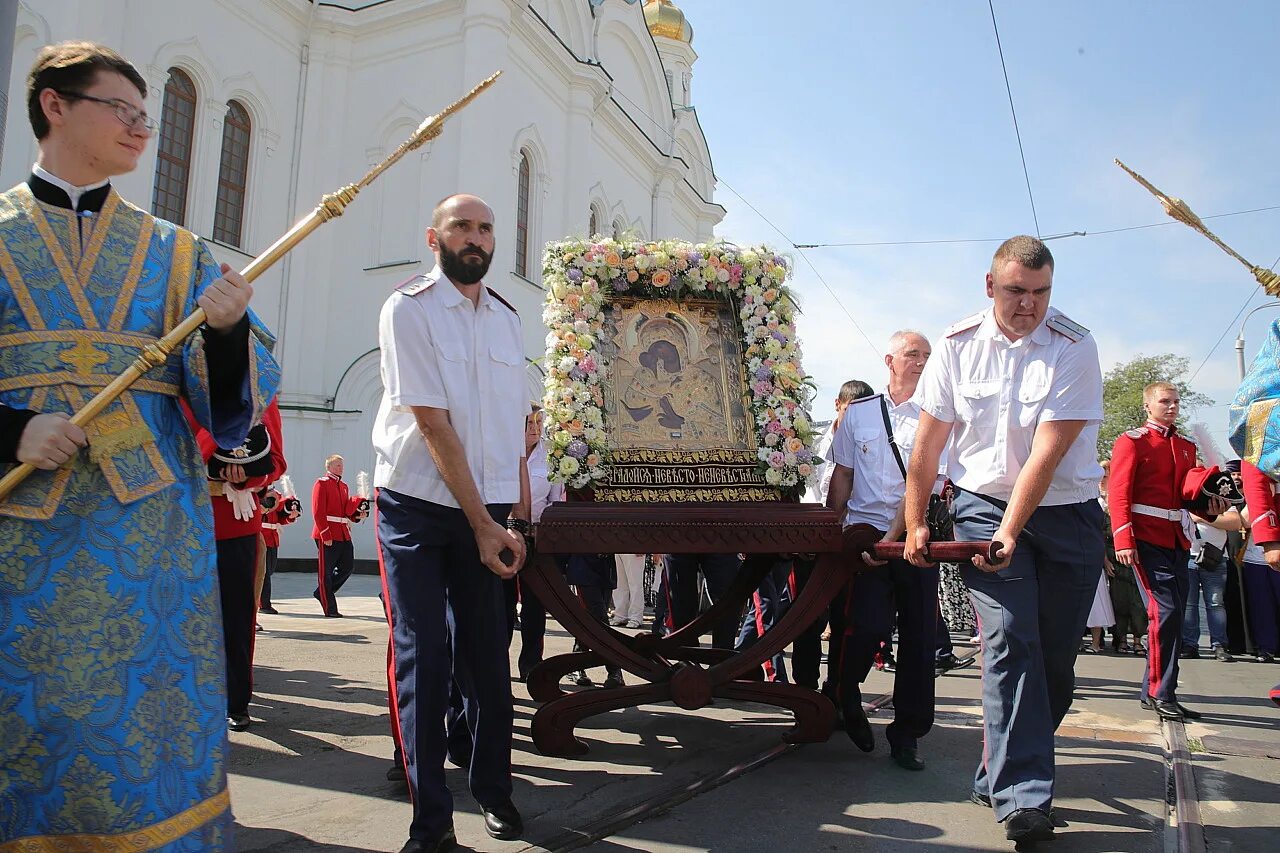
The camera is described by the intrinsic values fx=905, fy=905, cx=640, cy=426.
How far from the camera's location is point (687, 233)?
106ft

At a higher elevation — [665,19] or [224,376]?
[665,19]

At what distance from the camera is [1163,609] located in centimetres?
577

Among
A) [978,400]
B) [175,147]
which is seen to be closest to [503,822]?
[978,400]

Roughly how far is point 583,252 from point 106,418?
8.92ft

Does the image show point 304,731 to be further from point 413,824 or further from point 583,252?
point 583,252

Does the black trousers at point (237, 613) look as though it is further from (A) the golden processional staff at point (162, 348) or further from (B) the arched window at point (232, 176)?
(B) the arched window at point (232, 176)

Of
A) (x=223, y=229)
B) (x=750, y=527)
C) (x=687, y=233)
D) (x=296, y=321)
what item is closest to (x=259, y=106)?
(x=223, y=229)

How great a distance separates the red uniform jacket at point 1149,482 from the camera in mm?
5980

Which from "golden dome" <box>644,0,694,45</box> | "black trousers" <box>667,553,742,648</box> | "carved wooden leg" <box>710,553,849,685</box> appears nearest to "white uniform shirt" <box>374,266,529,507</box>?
"carved wooden leg" <box>710,553,849,685</box>

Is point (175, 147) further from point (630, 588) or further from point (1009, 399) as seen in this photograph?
point (1009, 399)

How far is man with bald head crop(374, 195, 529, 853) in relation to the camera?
10.2 ft

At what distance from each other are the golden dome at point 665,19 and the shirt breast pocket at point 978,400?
34737 millimetres

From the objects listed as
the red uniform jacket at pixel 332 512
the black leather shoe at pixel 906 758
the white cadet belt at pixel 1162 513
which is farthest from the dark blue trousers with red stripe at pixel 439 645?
the red uniform jacket at pixel 332 512

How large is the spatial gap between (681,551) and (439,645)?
3.70ft
